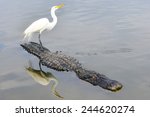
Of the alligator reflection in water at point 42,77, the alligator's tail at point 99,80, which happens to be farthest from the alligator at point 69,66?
the alligator reflection in water at point 42,77

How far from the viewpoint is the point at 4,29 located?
19703 mm

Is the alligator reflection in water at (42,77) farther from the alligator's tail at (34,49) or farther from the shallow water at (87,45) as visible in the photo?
the alligator's tail at (34,49)

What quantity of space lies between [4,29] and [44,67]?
6980 millimetres

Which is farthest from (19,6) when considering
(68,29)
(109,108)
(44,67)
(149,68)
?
(109,108)

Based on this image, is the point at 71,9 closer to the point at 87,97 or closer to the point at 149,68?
the point at 149,68

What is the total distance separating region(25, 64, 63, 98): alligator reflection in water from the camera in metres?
12.4

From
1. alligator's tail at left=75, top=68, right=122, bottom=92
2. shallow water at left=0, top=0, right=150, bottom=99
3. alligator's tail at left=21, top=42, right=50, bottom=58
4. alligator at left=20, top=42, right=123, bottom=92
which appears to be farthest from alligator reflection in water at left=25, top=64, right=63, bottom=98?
alligator's tail at left=75, top=68, right=122, bottom=92

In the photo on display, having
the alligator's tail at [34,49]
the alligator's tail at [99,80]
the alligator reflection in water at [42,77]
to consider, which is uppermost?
the alligator's tail at [34,49]

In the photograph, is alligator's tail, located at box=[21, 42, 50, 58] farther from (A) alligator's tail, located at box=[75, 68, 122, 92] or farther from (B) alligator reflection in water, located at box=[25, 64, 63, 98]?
(A) alligator's tail, located at box=[75, 68, 122, 92]

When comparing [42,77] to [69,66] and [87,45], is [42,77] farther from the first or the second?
[87,45]

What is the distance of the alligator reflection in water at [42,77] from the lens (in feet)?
40.7

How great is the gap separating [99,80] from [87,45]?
479cm

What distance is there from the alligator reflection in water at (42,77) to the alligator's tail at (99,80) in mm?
994

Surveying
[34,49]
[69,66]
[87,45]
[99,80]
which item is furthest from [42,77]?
[87,45]
